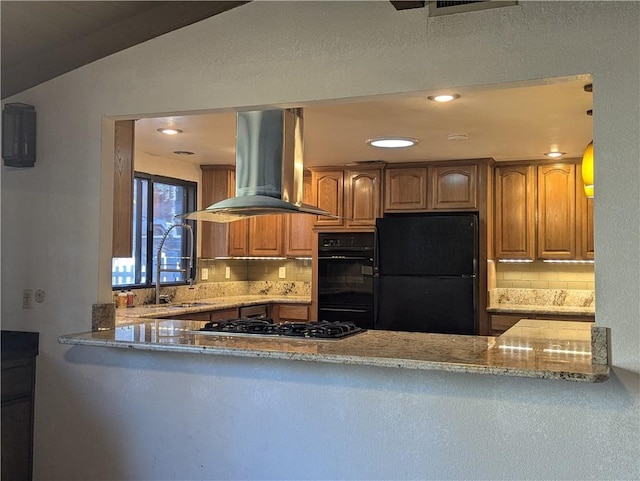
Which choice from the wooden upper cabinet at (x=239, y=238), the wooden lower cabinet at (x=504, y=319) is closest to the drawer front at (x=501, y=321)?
the wooden lower cabinet at (x=504, y=319)

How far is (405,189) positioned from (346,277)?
3.20 feet

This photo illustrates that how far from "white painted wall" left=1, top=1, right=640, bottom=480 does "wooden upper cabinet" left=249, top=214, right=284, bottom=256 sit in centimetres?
315

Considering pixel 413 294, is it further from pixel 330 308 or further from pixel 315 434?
pixel 315 434

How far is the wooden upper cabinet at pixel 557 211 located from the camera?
517cm

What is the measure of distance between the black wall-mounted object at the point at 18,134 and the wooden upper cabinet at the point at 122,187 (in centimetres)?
41

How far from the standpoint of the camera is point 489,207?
17.1ft

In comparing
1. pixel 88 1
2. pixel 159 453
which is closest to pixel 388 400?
pixel 159 453

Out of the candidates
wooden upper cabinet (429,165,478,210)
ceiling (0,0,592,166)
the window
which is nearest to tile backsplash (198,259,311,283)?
the window

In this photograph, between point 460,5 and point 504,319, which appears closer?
point 460,5

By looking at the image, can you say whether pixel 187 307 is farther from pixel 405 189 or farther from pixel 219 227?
pixel 405 189

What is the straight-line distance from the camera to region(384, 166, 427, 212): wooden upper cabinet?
538 cm

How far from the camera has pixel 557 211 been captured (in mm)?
5211

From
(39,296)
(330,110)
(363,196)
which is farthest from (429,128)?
(39,296)

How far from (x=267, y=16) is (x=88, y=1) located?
767mm
